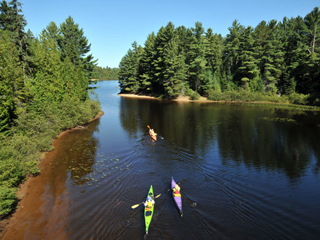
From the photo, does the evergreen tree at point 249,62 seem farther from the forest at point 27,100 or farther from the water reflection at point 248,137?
the forest at point 27,100

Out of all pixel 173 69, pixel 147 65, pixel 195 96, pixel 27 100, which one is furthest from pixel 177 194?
pixel 147 65

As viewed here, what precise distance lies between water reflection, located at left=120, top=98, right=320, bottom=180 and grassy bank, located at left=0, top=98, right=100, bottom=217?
9.39 meters

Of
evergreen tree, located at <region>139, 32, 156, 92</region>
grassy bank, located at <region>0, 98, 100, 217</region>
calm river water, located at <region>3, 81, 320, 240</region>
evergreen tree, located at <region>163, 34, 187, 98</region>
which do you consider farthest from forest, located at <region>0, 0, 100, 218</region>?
evergreen tree, located at <region>139, 32, 156, 92</region>

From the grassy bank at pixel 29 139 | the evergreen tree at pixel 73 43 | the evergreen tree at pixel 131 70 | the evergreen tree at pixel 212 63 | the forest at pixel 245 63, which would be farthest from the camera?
the evergreen tree at pixel 131 70

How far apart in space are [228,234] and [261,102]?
206 feet

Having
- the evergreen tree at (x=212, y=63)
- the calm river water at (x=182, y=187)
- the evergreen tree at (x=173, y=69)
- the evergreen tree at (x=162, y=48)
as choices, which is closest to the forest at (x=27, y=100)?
the calm river water at (x=182, y=187)

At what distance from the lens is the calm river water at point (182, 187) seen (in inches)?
471

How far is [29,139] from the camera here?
1998 cm

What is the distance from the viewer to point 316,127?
34.4m

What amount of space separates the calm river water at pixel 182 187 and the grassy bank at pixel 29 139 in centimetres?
146

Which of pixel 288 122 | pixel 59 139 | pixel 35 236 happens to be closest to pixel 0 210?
pixel 35 236

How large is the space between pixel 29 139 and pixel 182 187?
52.1 ft

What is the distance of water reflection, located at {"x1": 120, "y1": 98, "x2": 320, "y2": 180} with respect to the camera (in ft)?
70.6

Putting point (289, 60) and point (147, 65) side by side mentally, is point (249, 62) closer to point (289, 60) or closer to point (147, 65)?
point (289, 60)
